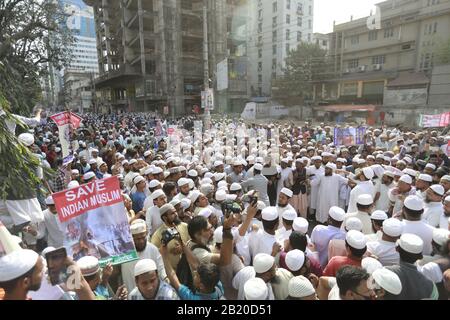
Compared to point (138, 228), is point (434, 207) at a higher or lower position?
lower

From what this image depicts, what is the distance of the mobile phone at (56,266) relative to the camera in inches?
76.3

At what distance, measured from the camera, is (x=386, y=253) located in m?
2.85

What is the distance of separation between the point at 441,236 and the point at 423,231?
15.6 inches

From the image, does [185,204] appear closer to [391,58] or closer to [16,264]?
[16,264]

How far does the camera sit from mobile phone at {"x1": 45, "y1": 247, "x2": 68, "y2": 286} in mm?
1938

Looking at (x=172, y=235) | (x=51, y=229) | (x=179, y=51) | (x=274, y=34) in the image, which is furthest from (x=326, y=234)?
(x=274, y=34)

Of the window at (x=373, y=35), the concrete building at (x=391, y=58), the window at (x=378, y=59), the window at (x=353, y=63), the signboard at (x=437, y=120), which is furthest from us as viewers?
the window at (x=353, y=63)

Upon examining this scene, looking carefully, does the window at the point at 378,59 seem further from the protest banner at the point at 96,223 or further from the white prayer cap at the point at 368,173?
the protest banner at the point at 96,223

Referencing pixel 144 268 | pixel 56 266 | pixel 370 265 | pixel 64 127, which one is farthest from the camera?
pixel 64 127

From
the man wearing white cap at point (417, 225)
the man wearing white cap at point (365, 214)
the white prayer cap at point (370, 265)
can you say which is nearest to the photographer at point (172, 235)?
the white prayer cap at point (370, 265)

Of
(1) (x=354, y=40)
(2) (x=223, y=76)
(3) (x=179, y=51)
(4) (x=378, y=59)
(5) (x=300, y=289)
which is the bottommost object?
(5) (x=300, y=289)

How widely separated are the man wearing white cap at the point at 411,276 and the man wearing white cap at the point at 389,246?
1.19 feet

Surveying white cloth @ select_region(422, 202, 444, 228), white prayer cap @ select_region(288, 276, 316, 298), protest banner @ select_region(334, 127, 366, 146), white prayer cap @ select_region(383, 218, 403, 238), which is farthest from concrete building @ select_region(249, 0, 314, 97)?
white prayer cap @ select_region(288, 276, 316, 298)

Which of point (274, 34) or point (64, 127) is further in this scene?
point (274, 34)
